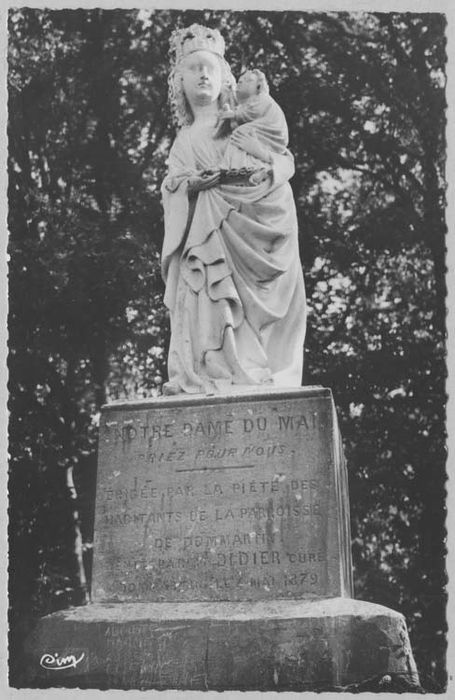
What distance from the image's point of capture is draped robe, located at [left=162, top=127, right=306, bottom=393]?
26.2 feet

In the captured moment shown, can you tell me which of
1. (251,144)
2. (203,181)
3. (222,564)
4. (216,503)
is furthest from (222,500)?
(251,144)

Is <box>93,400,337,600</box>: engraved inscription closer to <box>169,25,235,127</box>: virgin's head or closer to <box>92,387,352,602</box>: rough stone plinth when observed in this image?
<box>92,387,352,602</box>: rough stone plinth

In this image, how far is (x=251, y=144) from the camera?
854 centimetres

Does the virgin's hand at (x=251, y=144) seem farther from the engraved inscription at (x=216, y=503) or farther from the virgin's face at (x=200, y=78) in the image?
the engraved inscription at (x=216, y=503)

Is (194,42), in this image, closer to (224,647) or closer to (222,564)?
(222,564)

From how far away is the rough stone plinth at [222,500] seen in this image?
7.08 metres

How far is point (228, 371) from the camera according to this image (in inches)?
311

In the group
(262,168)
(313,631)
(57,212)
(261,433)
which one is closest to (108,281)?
(57,212)

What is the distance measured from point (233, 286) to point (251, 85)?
1625 millimetres

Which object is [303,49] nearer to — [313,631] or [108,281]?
[108,281]

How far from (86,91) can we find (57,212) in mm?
1859

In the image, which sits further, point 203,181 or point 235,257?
point 203,181

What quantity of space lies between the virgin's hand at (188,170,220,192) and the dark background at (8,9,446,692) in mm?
→ 6732

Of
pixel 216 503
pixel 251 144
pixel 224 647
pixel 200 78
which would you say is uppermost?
pixel 200 78
